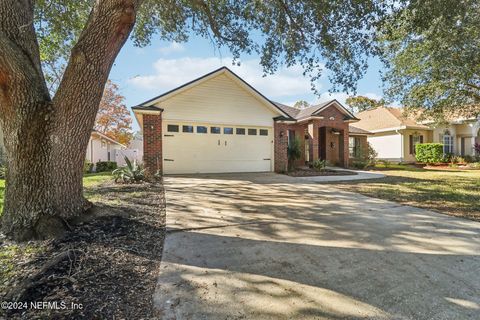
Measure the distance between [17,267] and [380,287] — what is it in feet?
11.7

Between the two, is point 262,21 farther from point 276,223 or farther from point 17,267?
point 17,267

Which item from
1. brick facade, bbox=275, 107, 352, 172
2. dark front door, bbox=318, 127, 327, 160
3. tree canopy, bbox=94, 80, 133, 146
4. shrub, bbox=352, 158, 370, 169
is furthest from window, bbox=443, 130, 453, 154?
tree canopy, bbox=94, 80, 133, 146

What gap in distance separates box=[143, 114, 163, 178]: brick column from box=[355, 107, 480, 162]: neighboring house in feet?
59.0

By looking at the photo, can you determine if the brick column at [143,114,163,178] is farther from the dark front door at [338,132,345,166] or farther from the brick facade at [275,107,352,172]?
the dark front door at [338,132,345,166]

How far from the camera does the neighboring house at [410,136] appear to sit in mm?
20859

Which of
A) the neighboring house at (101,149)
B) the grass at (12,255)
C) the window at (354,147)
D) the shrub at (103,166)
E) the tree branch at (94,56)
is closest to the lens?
the grass at (12,255)

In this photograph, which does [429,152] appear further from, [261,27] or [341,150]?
[261,27]

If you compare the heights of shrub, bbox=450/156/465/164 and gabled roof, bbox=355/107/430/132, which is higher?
Answer: gabled roof, bbox=355/107/430/132

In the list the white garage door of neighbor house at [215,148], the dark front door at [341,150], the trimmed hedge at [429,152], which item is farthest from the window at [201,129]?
the trimmed hedge at [429,152]

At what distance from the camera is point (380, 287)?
7.82 ft

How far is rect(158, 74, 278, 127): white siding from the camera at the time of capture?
1140 centimetres

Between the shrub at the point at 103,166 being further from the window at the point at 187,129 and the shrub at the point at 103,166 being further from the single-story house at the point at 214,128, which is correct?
the window at the point at 187,129

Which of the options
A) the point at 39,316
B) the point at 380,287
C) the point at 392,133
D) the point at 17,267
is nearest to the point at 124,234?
the point at 17,267

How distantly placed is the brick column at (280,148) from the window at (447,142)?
57.0 ft
